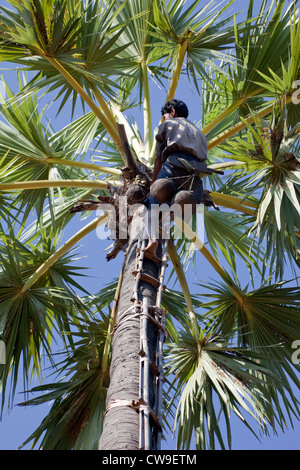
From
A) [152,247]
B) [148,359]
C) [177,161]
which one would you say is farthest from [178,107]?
[148,359]

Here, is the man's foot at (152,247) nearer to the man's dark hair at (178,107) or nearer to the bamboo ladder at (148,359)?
the bamboo ladder at (148,359)

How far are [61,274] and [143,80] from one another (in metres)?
2.44

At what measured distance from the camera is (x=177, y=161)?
5152 mm

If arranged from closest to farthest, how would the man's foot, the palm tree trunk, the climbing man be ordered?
the palm tree trunk → the man's foot → the climbing man

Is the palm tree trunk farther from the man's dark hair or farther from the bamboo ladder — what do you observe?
the man's dark hair

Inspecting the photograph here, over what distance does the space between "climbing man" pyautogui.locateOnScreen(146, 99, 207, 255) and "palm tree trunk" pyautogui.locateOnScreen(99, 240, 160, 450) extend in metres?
0.33

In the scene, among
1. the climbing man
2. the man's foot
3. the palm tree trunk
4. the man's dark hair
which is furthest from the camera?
the man's dark hair

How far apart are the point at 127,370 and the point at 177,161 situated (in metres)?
1.87

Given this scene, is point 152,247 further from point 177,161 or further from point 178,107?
A: point 178,107

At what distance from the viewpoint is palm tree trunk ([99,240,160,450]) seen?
11.4 feet


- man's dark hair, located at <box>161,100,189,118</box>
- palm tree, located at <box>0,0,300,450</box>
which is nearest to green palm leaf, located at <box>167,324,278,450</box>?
palm tree, located at <box>0,0,300,450</box>

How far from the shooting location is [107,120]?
6211 mm

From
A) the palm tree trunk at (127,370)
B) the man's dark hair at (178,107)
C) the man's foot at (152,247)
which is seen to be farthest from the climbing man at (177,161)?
the palm tree trunk at (127,370)

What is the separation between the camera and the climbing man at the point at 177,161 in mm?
4945
